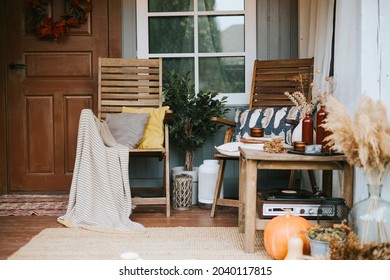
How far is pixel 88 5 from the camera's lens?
161 inches

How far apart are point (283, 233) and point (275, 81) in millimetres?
1833

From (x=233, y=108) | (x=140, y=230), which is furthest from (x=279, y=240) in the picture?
(x=233, y=108)

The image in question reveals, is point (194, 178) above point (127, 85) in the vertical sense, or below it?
below

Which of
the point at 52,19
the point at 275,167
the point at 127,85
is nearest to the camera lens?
the point at 275,167

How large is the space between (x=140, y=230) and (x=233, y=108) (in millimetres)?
1598

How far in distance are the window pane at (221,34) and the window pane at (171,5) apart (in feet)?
0.48

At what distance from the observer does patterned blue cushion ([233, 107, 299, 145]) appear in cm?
339

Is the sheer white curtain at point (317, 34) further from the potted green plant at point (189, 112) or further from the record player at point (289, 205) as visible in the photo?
the record player at point (289, 205)

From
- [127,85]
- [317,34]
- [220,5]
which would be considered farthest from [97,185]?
[220,5]

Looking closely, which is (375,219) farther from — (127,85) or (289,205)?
(127,85)

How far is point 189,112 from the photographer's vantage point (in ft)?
12.2

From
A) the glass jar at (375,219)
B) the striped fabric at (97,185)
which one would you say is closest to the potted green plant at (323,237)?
the glass jar at (375,219)

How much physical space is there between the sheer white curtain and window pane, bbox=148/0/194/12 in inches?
35.6

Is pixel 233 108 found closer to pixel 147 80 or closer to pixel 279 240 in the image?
pixel 147 80
